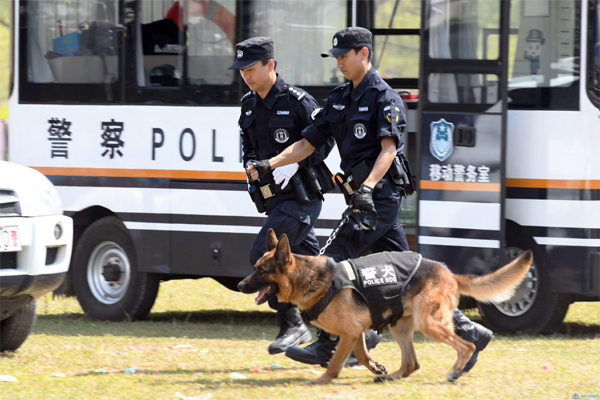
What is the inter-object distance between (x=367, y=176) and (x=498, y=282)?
0.97m

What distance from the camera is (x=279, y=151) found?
5633 millimetres

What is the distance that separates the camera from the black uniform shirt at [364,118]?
4.89 meters

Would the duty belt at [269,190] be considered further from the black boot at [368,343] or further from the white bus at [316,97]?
the white bus at [316,97]

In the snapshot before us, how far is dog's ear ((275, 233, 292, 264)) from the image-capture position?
183 inches

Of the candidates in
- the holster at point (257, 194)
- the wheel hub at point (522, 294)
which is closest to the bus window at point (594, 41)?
the wheel hub at point (522, 294)

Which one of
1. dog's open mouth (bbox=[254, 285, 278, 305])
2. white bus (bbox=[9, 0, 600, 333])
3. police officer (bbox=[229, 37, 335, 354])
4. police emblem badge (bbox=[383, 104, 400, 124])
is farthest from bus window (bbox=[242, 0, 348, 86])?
dog's open mouth (bbox=[254, 285, 278, 305])

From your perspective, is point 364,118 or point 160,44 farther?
point 160,44

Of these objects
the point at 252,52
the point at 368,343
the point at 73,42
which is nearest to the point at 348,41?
the point at 252,52

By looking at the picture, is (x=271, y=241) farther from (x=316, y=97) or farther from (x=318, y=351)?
(x=316, y=97)

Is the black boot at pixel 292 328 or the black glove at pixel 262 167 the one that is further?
the black boot at pixel 292 328

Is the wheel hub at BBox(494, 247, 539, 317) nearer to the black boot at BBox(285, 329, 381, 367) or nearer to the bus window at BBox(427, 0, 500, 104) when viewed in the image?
the bus window at BBox(427, 0, 500, 104)

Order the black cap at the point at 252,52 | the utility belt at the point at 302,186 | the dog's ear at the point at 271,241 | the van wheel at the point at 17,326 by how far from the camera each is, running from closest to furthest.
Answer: the dog's ear at the point at 271,241, the black cap at the point at 252,52, the utility belt at the point at 302,186, the van wheel at the point at 17,326

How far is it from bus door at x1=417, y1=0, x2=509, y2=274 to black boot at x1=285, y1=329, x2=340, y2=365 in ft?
5.82

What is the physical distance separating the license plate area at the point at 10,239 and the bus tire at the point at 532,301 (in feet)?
11.9
